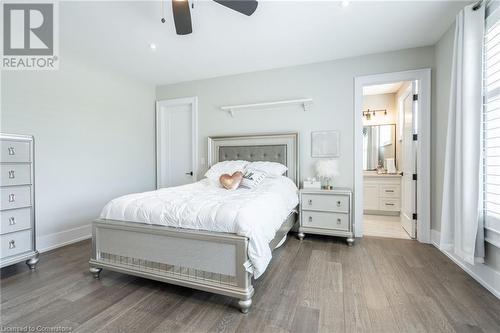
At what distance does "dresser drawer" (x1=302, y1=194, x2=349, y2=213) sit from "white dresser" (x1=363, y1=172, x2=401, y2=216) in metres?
2.06

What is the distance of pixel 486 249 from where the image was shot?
199 cm

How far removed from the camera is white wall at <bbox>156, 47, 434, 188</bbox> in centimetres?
322

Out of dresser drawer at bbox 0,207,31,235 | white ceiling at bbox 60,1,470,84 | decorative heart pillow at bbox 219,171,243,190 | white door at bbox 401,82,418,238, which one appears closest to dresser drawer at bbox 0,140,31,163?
dresser drawer at bbox 0,207,31,235

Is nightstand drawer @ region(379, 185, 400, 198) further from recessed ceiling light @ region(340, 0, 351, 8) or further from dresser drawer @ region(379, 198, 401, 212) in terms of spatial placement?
recessed ceiling light @ region(340, 0, 351, 8)

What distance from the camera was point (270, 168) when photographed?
3.31m

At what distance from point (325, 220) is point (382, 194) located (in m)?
2.23

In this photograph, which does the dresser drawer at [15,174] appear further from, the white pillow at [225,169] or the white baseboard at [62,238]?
the white pillow at [225,169]

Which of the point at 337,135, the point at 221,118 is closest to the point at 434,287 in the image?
the point at 337,135

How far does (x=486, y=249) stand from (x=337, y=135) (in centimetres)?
197

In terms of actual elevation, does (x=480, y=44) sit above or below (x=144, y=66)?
below

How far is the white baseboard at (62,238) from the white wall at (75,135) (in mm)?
11

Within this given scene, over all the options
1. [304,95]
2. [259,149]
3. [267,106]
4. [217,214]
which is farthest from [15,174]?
[304,95]

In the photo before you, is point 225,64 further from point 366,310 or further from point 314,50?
point 366,310

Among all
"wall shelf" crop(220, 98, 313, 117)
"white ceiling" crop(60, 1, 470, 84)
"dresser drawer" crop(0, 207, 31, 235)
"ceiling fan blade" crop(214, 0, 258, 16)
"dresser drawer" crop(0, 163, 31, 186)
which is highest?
"white ceiling" crop(60, 1, 470, 84)
